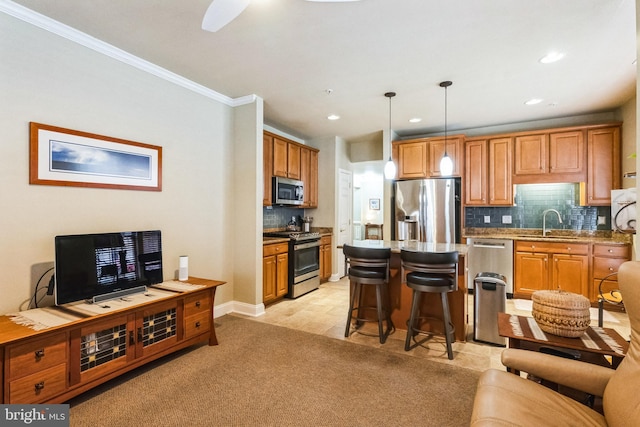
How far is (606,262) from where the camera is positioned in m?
3.95

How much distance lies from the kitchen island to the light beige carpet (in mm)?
602

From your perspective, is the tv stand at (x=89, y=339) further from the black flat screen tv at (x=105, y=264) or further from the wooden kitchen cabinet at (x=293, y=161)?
the wooden kitchen cabinet at (x=293, y=161)

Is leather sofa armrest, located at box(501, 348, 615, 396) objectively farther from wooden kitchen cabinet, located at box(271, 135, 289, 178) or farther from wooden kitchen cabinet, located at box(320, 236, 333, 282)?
wooden kitchen cabinet, located at box(320, 236, 333, 282)

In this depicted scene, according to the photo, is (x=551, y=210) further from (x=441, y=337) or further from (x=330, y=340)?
(x=330, y=340)

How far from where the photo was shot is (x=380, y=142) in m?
6.06

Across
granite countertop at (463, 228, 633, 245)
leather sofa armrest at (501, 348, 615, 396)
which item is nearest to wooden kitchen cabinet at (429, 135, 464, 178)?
granite countertop at (463, 228, 633, 245)

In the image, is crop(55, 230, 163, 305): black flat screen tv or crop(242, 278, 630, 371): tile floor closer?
crop(55, 230, 163, 305): black flat screen tv

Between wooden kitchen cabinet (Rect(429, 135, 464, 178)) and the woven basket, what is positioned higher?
wooden kitchen cabinet (Rect(429, 135, 464, 178))

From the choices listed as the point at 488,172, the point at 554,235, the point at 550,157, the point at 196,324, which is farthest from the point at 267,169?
the point at 554,235

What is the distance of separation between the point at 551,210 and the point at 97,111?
19.5 feet

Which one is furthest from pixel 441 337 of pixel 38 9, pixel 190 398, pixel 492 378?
pixel 38 9

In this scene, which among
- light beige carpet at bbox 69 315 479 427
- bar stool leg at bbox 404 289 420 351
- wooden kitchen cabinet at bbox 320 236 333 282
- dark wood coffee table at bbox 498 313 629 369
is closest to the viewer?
dark wood coffee table at bbox 498 313 629 369

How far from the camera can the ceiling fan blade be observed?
5.35 ft

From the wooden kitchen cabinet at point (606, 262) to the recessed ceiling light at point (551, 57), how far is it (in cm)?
262
